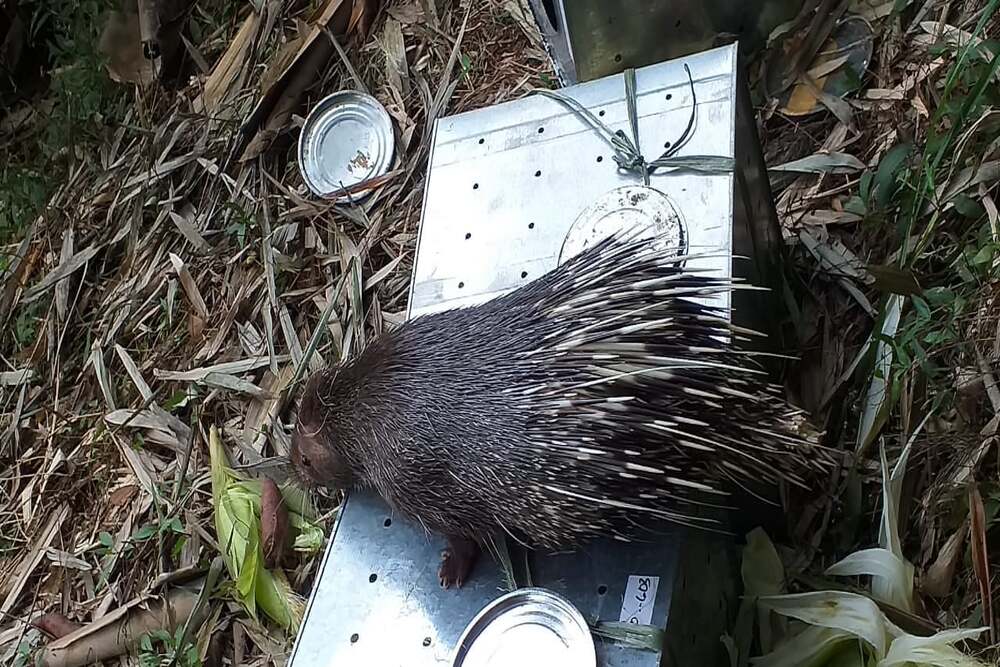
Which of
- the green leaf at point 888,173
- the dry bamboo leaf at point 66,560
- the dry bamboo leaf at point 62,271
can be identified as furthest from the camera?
the dry bamboo leaf at point 62,271

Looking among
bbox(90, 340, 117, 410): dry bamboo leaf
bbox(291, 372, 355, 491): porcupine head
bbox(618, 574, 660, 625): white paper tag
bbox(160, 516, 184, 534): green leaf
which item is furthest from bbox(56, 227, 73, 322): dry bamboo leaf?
bbox(618, 574, 660, 625): white paper tag

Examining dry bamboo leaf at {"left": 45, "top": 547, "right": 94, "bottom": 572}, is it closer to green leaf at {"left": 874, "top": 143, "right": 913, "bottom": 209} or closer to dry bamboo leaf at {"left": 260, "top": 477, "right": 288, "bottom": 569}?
dry bamboo leaf at {"left": 260, "top": 477, "right": 288, "bottom": 569}

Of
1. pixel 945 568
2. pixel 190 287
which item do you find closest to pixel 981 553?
pixel 945 568

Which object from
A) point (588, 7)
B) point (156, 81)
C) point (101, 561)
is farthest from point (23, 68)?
point (588, 7)

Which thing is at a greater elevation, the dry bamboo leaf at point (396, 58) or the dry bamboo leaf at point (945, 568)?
the dry bamboo leaf at point (396, 58)

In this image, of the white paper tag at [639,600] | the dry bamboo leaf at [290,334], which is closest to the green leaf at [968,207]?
the white paper tag at [639,600]

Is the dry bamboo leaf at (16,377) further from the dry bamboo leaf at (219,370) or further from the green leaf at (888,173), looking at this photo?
the green leaf at (888,173)

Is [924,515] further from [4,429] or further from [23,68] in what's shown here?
[23,68]

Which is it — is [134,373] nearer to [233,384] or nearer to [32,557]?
[233,384]
